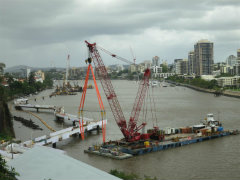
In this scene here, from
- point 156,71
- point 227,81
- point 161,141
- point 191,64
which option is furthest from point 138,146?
point 156,71

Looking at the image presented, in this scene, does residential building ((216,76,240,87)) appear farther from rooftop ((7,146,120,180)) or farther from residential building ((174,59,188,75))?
rooftop ((7,146,120,180))

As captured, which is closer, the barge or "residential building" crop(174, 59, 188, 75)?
the barge

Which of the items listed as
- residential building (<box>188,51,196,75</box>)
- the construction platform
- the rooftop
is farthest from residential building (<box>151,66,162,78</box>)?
the rooftop

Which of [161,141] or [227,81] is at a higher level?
[227,81]

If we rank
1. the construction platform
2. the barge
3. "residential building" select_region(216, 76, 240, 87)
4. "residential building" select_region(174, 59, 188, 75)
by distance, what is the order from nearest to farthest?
the construction platform, the barge, "residential building" select_region(216, 76, 240, 87), "residential building" select_region(174, 59, 188, 75)

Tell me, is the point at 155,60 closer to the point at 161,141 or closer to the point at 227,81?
the point at 227,81

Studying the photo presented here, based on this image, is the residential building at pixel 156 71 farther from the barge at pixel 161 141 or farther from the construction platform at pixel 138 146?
the construction platform at pixel 138 146

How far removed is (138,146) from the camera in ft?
56.8

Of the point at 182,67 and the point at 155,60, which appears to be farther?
the point at 155,60

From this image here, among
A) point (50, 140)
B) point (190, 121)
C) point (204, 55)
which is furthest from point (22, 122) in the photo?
point (204, 55)

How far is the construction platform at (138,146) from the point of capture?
1653cm

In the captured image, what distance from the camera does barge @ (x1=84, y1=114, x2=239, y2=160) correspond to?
16.7m

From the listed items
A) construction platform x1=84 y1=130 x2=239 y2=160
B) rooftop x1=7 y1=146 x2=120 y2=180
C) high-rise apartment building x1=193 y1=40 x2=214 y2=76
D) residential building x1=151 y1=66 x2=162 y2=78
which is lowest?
construction platform x1=84 y1=130 x2=239 y2=160

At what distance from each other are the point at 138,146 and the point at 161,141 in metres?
1.96
